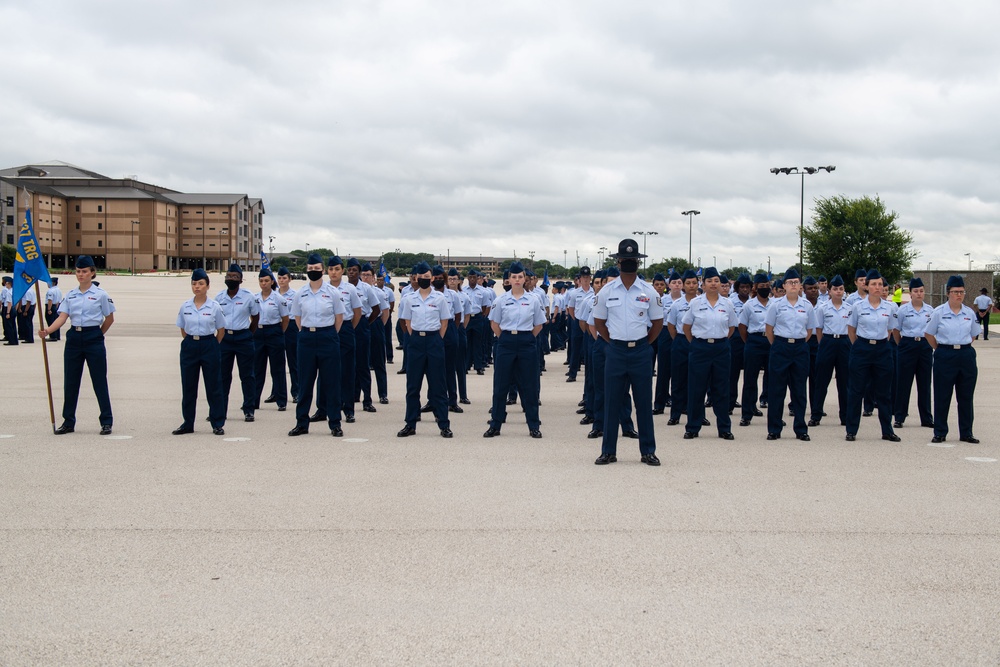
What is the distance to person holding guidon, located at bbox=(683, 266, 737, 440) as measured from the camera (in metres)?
10.8

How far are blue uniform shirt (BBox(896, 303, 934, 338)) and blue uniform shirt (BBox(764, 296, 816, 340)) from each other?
176 cm

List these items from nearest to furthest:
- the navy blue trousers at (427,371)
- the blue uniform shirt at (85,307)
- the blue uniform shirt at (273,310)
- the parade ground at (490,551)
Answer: the parade ground at (490,551) → the blue uniform shirt at (85,307) → the navy blue trousers at (427,371) → the blue uniform shirt at (273,310)

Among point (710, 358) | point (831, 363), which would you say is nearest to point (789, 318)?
point (710, 358)

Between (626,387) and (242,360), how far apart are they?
5.65m

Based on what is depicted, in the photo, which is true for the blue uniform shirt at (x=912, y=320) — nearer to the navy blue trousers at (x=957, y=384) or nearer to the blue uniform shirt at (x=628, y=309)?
the navy blue trousers at (x=957, y=384)

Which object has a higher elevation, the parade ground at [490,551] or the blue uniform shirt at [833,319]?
the blue uniform shirt at [833,319]

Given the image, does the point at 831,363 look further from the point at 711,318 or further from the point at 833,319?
the point at 711,318

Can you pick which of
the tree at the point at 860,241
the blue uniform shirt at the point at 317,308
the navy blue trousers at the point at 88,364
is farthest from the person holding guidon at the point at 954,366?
the tree at the point at 860,241

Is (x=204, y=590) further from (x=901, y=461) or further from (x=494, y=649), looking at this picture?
Result: (x=901, y=461)

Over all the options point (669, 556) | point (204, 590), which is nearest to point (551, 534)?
point (669, 556)

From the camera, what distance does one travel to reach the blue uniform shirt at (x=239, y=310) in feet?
39.5

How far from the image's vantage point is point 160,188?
401 feet

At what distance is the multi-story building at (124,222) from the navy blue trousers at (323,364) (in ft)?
293

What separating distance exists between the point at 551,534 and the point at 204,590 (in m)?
2.42
